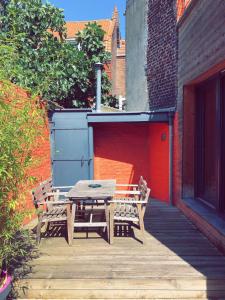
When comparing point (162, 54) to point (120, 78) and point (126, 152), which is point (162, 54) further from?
point (120, 78)

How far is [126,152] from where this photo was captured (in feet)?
29.1

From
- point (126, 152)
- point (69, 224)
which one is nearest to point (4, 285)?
point (69, 224)

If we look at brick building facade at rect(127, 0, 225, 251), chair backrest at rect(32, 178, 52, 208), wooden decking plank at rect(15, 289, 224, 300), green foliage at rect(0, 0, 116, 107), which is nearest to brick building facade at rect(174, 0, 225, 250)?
brick building facade at rect(127, 0, 225, 251)

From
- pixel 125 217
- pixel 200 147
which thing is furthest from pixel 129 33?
pixel 125 217

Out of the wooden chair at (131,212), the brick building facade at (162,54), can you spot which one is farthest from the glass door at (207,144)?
the brick building facade at (162,54)

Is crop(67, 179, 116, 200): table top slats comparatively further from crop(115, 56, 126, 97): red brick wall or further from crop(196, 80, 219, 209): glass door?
crop(115, 56, 126, 97): red brick wall

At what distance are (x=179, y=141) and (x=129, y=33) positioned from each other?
7.01 meters

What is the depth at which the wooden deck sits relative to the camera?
138 inches

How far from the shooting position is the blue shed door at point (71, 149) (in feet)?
25.8

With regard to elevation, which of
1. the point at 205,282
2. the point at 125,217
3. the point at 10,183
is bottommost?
the point at 205,282

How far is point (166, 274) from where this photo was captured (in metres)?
3.67

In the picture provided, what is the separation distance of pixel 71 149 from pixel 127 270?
4.54 metres

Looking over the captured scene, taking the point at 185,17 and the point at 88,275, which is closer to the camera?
the point at 88,275

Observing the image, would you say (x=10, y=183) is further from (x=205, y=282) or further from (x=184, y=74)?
(x=184, y=74)
